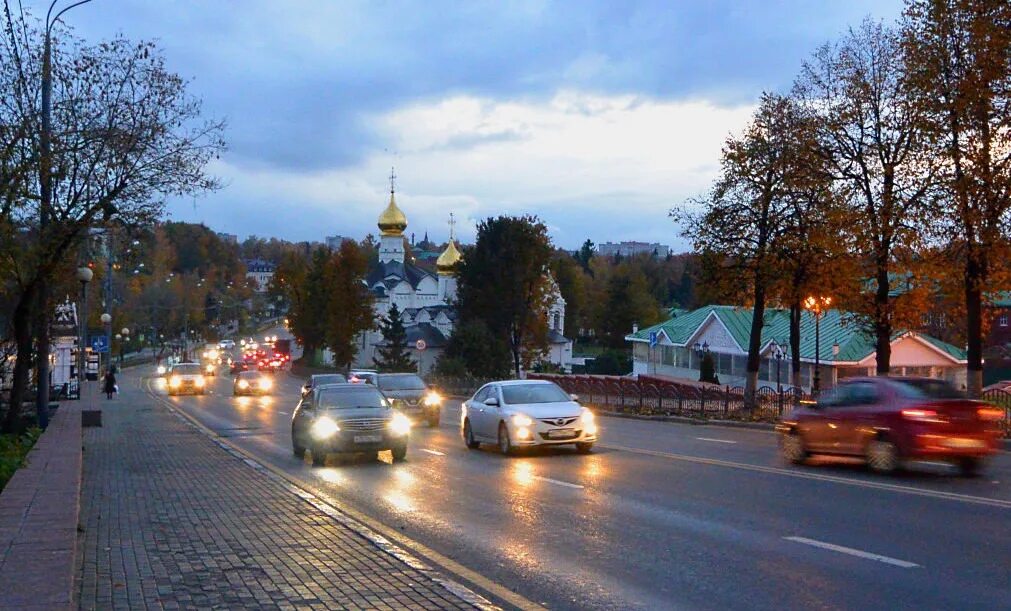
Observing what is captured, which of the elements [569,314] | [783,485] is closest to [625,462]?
[783,485]

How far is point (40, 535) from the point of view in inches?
370

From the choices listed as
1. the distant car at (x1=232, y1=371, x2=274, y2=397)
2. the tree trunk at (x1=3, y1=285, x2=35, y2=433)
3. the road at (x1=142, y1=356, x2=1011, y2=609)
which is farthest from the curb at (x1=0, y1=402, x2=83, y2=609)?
the distant car at (x1=232, y1=371, x2=274, y2=397)

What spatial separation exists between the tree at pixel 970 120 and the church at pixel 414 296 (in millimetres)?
72862

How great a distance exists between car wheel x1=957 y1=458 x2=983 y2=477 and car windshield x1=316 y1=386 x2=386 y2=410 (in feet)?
33.8

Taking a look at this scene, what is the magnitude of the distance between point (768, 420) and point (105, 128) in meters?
18.5

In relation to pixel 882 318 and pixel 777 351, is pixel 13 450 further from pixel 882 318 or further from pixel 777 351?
pixel 777 351

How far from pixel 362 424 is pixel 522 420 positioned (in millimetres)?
2975

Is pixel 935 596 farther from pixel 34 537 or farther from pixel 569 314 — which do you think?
pixel 569 314

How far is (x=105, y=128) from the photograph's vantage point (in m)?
20.8

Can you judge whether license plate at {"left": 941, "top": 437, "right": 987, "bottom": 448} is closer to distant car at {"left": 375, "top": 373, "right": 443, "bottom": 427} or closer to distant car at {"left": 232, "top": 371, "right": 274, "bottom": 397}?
distant car at {"left": 375, "top": 373, "right": 443, "bottom": 427}

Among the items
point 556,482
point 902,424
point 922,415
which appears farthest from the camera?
point 556,482

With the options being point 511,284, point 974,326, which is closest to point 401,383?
point 974,326

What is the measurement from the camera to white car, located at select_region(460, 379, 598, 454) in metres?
20.2

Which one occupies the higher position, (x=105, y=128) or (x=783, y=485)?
(x=105, y=128)
